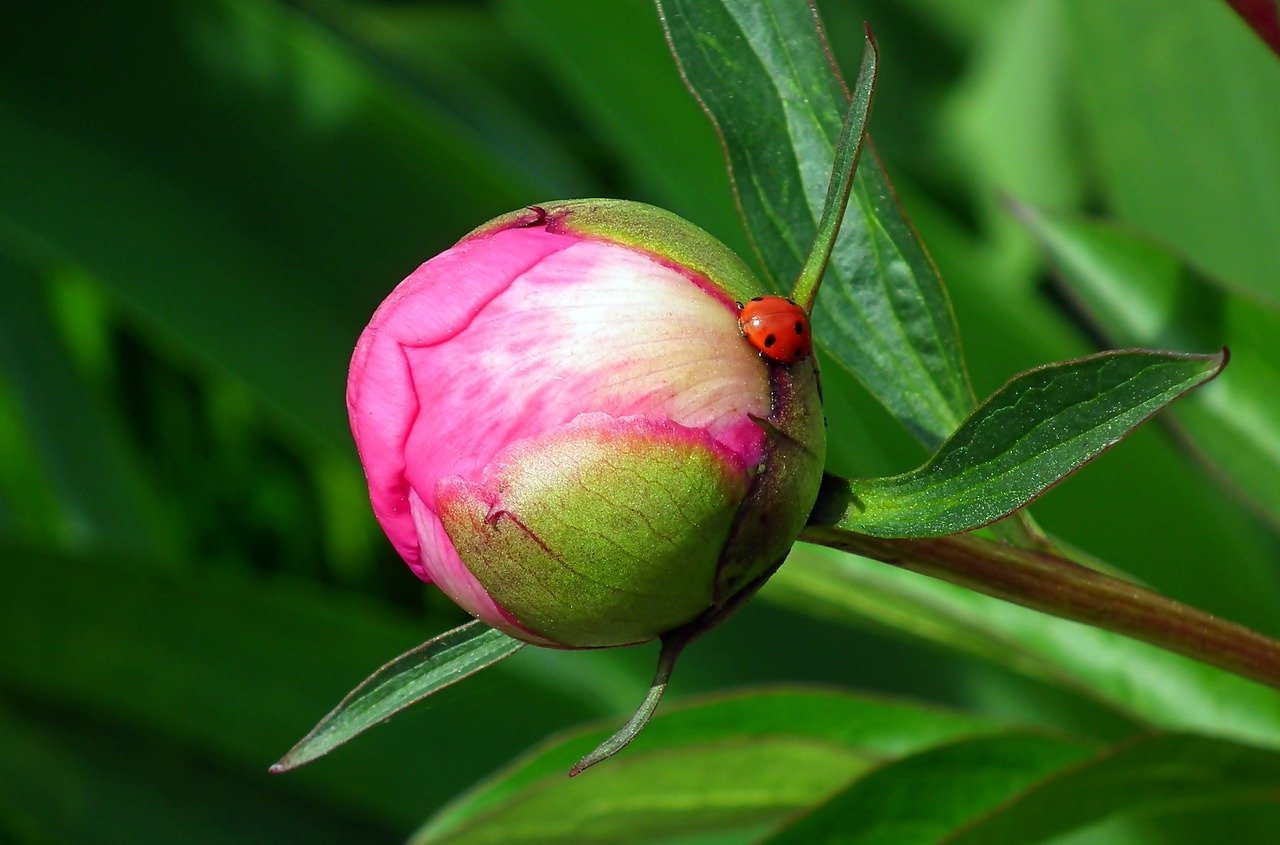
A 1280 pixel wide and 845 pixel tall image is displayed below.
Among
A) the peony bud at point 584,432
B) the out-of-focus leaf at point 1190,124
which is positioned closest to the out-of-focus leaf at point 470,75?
the out-of-focus leaf at point 1190,124

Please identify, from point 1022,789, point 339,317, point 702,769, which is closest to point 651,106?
Result: point 339,317

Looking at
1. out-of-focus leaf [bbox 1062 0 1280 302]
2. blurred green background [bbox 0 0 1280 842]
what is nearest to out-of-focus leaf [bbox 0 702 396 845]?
blurred green background [bbox 0 0 1280 842]

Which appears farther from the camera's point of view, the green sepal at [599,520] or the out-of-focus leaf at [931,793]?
the out-of-focus leaf at [931,793]

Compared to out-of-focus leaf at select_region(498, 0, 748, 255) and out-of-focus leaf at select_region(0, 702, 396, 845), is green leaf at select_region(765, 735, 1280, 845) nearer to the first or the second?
out-of-focus leaf at select_region(498, 0, 748, 255)

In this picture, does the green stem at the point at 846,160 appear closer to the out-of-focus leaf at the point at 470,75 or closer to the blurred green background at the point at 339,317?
the blurred green background at the point at 339,317

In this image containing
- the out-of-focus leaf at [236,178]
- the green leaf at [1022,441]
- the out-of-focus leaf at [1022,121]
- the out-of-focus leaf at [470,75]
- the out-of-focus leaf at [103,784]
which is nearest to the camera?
the green leaf at [1022,441]
